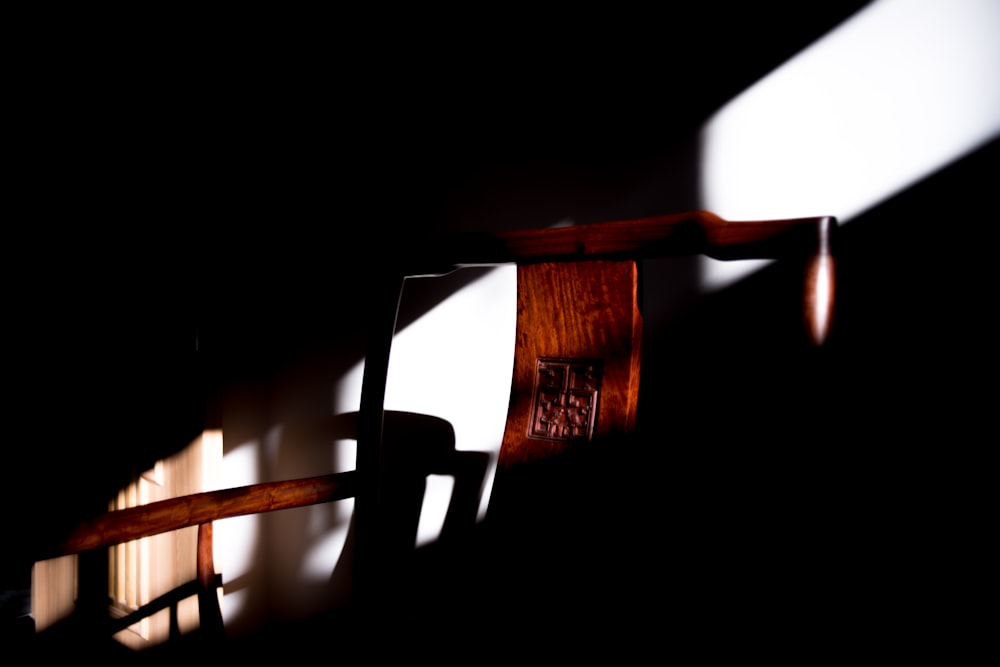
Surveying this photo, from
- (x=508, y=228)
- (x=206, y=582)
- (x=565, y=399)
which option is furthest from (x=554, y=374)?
(x=206, y=582)

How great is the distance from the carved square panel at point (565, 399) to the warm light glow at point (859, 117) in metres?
0.28

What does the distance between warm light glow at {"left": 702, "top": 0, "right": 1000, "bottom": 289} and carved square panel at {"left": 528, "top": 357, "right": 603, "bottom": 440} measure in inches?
11.0

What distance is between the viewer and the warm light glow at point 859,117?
70 centimetres

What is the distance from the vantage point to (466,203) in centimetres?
121

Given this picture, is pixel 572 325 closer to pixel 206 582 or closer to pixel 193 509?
pixel 193 509

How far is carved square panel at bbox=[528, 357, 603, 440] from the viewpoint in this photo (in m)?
0.74

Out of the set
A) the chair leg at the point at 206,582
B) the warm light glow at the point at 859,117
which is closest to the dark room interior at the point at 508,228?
the warm light glow at the point at 859,117

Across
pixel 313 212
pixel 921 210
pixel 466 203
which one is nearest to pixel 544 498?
pixel 921 210

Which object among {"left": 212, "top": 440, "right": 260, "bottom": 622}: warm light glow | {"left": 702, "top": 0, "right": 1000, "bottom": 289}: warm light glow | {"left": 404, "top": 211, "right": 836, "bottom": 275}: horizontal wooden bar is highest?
{"left": 702, "top": 0, "right": 1000, "bottom": 289}: warm light glow

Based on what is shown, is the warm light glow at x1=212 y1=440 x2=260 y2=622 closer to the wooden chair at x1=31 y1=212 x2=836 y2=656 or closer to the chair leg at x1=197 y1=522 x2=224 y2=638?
the chair leg at x1=197 y1=522 x2=224 y2=638

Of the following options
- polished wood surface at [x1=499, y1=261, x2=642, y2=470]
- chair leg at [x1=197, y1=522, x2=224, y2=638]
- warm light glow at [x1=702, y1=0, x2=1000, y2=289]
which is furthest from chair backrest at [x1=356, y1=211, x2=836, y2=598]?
chair leg at [x1=197, y1=522, x2=224, y2=638]

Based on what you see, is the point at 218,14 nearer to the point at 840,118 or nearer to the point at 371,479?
the point at 371,479

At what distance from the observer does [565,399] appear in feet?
2.52

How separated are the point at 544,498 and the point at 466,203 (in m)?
0.65
